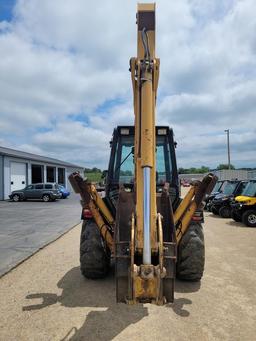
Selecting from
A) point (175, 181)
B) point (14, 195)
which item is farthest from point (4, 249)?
point (14, 195)

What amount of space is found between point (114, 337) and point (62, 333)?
62cm

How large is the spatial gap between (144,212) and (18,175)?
31.7 metres

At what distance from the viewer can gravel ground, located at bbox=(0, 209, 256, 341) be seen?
4.18m

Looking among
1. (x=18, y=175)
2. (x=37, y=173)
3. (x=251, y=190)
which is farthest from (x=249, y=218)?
(x=37, y=173)

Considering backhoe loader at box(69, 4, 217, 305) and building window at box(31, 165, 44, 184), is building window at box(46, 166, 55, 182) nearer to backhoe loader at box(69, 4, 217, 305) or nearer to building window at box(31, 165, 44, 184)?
building window at box(31, 165, 44, 184)

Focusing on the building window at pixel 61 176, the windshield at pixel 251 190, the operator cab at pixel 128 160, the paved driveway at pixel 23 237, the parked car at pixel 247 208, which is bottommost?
the paved driveway at pixel 23 237

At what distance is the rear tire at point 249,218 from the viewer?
1383 centimetres

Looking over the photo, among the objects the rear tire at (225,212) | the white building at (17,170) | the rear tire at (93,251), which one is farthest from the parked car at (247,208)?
the white building at (17,170)

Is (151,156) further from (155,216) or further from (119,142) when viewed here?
(119,142)

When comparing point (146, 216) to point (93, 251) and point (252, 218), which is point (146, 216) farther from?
point (252, 218)

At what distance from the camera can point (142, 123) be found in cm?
430

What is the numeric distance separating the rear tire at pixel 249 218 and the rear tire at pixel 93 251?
30.1 ft

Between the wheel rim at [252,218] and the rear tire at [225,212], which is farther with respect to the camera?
the rear tire at [225,212]

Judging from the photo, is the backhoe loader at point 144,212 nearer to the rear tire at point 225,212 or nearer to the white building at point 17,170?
the rear tire at point 225,212
